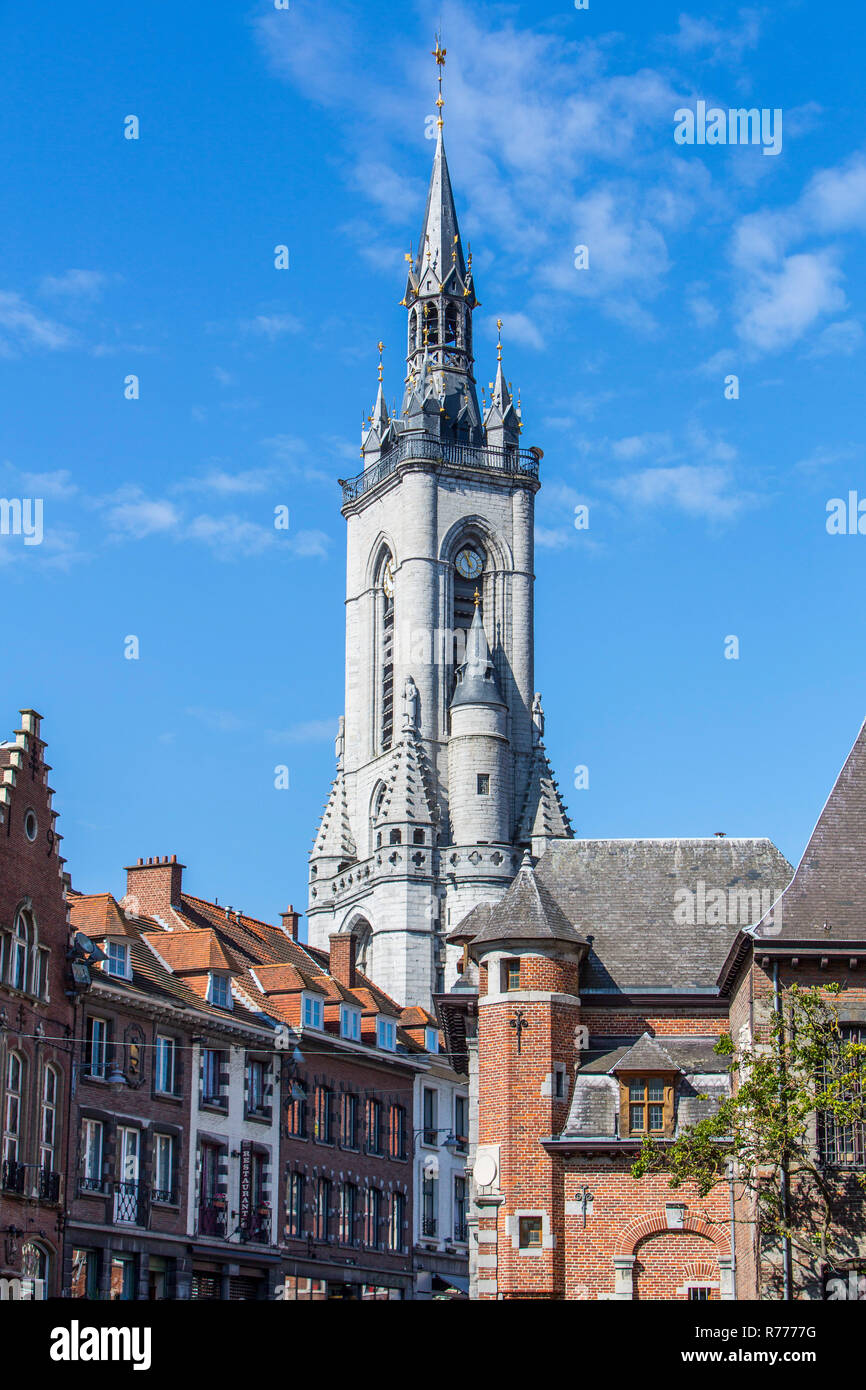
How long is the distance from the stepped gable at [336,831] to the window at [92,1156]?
59.0 m

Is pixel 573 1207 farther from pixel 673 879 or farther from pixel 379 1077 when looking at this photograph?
pixel 379 1077

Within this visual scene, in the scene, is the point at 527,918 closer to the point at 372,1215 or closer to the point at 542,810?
the point at 372,1215

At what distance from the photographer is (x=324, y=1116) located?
194 feet

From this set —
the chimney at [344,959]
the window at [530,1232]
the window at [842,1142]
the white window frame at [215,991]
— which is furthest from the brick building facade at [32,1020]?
the chimney at [344,959]

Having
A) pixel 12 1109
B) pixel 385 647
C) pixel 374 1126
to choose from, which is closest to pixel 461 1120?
pixel 374 1126

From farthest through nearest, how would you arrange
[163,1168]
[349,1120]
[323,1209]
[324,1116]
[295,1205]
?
[349,1120]
[324,1116]
[323,1209]
[295,1205]
[163,1168]

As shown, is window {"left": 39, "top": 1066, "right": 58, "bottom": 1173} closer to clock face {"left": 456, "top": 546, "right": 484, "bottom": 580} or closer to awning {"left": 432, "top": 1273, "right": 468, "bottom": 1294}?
awning {"left": 432, "top": 1273, "right": 468, "bottom": 1294}

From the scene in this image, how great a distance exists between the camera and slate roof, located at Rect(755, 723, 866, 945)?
125 feet

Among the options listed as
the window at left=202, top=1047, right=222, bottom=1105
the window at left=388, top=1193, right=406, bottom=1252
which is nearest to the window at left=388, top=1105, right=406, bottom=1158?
the window at left=388, top=1193, right=406, bottom=1252

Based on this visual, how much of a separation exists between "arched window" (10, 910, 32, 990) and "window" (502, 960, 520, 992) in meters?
10.4

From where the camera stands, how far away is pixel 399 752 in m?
102

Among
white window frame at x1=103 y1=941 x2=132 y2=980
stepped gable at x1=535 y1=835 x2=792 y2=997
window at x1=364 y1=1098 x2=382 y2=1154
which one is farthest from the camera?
window at x1=364 y1=1098 x2=382 y2=1154

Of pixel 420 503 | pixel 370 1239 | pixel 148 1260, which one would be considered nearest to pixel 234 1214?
pixel 148 1260

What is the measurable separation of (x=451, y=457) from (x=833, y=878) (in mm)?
73933
